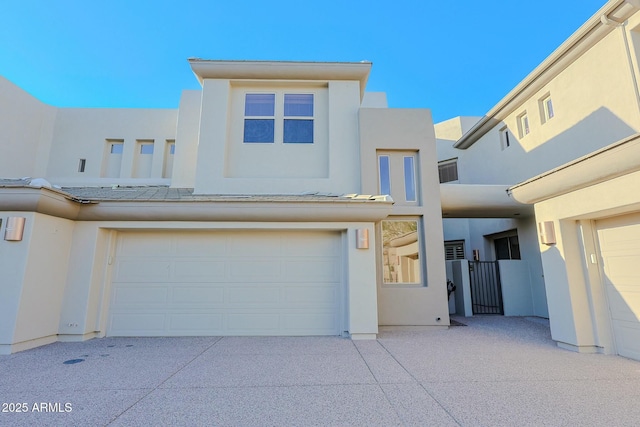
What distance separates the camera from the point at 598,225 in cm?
554

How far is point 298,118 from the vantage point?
928cm

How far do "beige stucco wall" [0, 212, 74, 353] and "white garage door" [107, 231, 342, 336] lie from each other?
961 millimetres

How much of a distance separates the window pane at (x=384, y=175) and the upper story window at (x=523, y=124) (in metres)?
5.33

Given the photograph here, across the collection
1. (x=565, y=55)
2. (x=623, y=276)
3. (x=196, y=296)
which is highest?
(x=565, y=55)

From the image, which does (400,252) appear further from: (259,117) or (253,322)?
(259,117)

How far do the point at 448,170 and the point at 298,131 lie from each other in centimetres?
849

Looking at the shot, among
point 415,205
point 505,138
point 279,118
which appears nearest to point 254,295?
point 415,205

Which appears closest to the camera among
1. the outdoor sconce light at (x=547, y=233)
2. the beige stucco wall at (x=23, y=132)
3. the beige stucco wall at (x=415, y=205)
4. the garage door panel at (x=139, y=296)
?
the outdoor sconce light at (x=547, y=233)

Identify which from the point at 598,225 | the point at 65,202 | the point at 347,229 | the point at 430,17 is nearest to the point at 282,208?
the point at 347,229

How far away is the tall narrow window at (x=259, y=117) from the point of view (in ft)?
30.2

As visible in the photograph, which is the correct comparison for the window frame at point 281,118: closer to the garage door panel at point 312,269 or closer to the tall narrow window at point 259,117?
the tall narrow window at point 259,117

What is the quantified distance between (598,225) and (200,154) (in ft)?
29.5

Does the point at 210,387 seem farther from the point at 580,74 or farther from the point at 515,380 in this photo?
the point at 580,74

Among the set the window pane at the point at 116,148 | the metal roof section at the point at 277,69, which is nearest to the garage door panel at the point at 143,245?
the metal roof section at the point at 277,69
